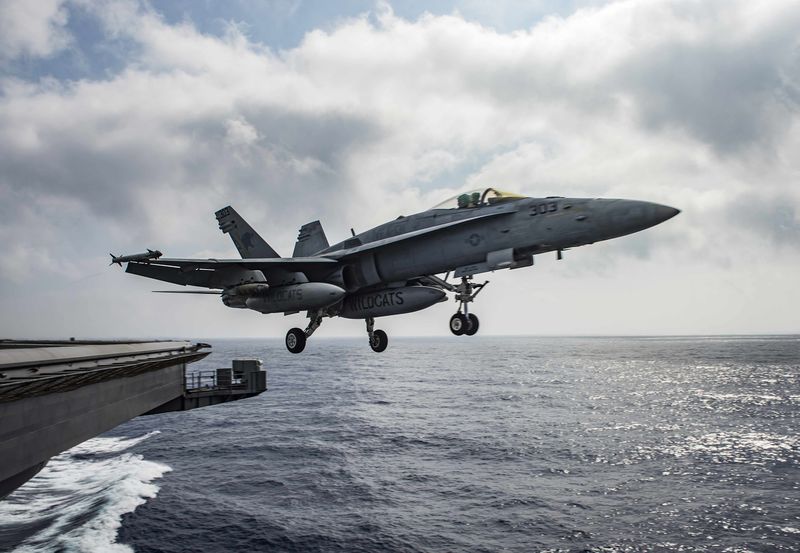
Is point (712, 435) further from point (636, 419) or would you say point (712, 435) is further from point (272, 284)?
point (272, 284)

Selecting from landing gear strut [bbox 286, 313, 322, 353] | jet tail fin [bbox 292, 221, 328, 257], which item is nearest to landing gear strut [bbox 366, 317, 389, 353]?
landing gear strut [bbox 286, 313, 322, 353]

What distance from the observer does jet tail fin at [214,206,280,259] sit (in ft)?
79.1

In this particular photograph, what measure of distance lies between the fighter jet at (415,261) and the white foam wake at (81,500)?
2065cm

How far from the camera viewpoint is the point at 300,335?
19.4m

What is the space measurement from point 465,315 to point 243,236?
44.8ft

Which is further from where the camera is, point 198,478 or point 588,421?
point 588,421

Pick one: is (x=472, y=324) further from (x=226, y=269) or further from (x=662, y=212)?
(x=226, y=269)

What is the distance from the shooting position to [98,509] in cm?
3512

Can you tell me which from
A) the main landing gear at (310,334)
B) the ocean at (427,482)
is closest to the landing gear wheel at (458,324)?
the main landing gear at (310,334)

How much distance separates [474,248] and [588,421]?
6139 centimetres

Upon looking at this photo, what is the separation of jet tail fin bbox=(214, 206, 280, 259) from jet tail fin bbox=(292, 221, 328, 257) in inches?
63.4

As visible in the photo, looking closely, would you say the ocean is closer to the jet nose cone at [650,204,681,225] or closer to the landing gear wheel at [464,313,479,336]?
the landing gear wheel at [464,313,479,336]

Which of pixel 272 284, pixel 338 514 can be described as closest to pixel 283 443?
pixel 338 514

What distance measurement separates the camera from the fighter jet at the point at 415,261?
43.6 feet
